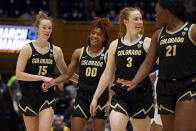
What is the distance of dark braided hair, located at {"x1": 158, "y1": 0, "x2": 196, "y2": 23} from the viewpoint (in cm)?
455

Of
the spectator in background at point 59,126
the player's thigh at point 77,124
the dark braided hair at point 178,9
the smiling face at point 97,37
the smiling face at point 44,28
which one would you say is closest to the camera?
the dark braided hair at point 178,9

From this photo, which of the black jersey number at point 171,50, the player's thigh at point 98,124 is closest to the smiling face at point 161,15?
the black jersey number at point 171,50

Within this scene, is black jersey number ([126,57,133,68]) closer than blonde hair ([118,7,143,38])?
Yes

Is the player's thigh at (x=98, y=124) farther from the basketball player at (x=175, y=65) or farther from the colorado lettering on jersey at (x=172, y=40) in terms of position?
the colorado lettering on jersey at (x=172, y=40)

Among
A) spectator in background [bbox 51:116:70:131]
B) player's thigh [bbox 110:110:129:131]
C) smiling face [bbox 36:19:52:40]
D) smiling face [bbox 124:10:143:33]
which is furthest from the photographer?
spectator in background [bbox 51:116:70:131]

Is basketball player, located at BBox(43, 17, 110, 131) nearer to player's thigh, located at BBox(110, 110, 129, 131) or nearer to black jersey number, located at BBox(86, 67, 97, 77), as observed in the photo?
black jersey number, located at BBox(86, 67, 97, 77)

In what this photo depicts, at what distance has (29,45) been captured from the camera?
662cm

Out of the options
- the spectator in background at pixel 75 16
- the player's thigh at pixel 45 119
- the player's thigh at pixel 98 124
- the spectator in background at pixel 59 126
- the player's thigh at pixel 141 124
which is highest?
the spectator in background at pixel 75 16

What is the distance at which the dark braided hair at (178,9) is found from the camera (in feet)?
14.9

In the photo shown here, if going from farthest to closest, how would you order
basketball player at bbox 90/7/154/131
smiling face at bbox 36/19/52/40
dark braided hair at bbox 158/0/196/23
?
smiling face at bbox 36/19/52/40
basketball player at bbox 90/7/154/131
dark braided hair at bbox 158/0/196/23

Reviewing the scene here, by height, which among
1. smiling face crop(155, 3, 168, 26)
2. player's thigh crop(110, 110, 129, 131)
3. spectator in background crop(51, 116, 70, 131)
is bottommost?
spectator in background crop(51, 116, 70, 131)

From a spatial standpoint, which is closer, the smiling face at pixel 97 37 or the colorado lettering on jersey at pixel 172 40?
the colorado lettering on jersey at pixel 172 40

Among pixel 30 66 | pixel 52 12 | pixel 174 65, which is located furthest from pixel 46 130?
pixel 52 12

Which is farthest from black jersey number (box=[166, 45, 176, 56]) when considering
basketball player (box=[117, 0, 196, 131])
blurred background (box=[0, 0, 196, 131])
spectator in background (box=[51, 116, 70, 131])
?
blurred background (box=[0, 0, 196, 131])
